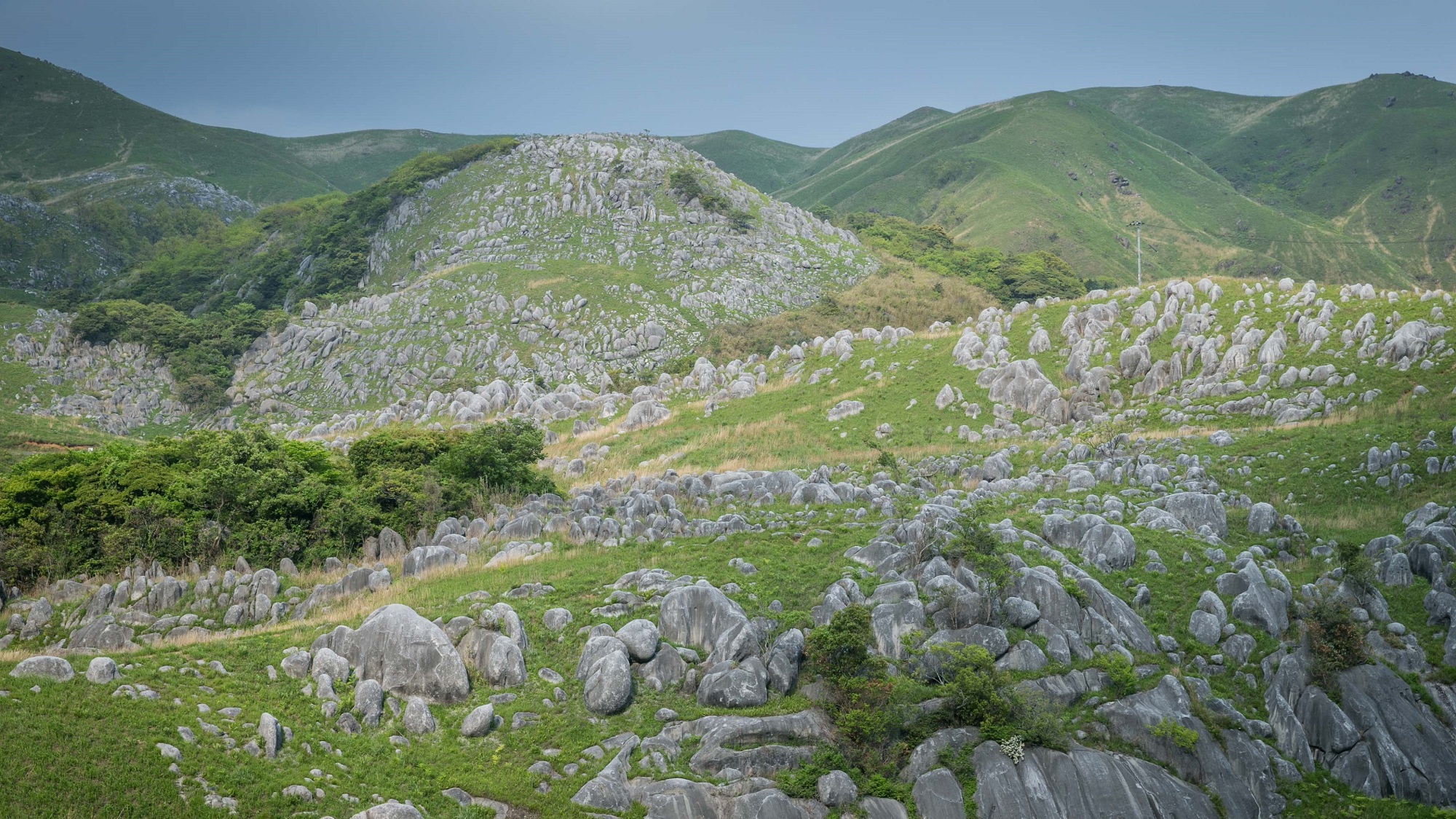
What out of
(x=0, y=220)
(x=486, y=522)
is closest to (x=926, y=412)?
(x=486, y=522)

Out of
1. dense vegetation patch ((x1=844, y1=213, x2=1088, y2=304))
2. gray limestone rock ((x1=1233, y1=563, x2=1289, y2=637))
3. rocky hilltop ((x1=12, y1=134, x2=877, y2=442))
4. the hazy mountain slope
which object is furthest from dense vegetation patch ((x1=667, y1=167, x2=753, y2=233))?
gray limestone rock ((x1=1233, y1=563, x2=1289, y2=637))

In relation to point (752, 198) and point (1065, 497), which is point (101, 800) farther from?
point (752, 198)

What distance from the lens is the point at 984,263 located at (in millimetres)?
106438

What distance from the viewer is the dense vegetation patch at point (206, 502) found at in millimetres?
26938

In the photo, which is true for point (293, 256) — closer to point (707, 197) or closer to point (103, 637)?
point (707, 197)

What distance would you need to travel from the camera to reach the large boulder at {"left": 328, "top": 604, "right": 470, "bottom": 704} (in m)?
20.2

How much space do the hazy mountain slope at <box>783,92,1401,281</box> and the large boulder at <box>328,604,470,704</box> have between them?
13547 cm

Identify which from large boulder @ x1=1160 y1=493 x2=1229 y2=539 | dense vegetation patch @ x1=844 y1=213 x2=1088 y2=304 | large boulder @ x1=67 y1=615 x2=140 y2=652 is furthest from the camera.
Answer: dense vegetation patch @ x1=844 y1=213 x2=1088 y2=304

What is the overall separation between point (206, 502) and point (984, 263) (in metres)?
96.1

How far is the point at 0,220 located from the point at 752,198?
113 meters

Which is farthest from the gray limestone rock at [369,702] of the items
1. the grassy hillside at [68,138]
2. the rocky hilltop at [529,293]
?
the grassy hillside at [68,138]

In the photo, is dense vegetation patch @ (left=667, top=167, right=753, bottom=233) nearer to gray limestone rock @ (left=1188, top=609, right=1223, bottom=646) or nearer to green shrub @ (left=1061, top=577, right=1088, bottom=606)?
green shrub @ (left=1061, top=577, right=1088, bottom=606)

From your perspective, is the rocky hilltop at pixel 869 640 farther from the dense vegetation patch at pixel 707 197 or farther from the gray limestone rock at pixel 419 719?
the dense vegetation patch at pixel 707 197

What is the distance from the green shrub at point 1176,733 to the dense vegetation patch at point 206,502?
83.2ft
